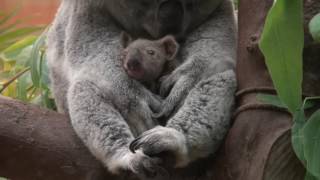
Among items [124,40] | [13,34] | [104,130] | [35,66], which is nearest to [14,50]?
[13,34]

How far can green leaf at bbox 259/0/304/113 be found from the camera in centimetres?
162

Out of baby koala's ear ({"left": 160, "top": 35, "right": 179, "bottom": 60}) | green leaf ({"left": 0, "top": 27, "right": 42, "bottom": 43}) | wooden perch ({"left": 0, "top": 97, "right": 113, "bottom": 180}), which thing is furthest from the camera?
green leaf ({"left": 0, "top": 27, "right": 42, "bottom": 43})

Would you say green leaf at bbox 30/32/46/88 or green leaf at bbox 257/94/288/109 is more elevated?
green leaf at bbox 257/94/288/109

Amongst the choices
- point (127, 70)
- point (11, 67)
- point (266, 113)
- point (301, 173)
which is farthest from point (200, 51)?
point (11, 67)

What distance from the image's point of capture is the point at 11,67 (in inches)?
148

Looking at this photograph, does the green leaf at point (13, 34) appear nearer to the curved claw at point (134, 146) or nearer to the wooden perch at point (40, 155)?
the wooden perch at point (40, 155)

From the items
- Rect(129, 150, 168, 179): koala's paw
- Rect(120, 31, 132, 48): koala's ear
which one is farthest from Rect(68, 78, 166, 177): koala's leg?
Rect(120, 31, 132, 48): koala's ear

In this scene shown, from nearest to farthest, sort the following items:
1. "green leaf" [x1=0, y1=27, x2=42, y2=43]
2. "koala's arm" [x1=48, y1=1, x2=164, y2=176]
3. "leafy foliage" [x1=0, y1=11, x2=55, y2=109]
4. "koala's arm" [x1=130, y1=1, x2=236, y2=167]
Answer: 1. "koala's arm" [x1=130, y1=1, x2=236, y2=167]
2. "koala's arm" [x1=48, y1=1, x2=164, y2=176]
3. "leafy foliage" [x1=0, y1=11, x2=55, y2=109]
4. "green leaf" [x1=0, y1=27, x2=42, y2=43]

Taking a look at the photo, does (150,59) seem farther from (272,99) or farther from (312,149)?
(312,149)

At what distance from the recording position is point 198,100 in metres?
2.24

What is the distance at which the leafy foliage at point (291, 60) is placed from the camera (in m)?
1.62

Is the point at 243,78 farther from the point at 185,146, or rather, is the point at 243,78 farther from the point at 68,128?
the point at 68,128

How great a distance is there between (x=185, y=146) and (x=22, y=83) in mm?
1345

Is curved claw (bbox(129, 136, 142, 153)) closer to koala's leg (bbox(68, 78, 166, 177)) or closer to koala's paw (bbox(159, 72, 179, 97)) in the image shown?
koala's leg (bbox(68, 78, 166, 177))
